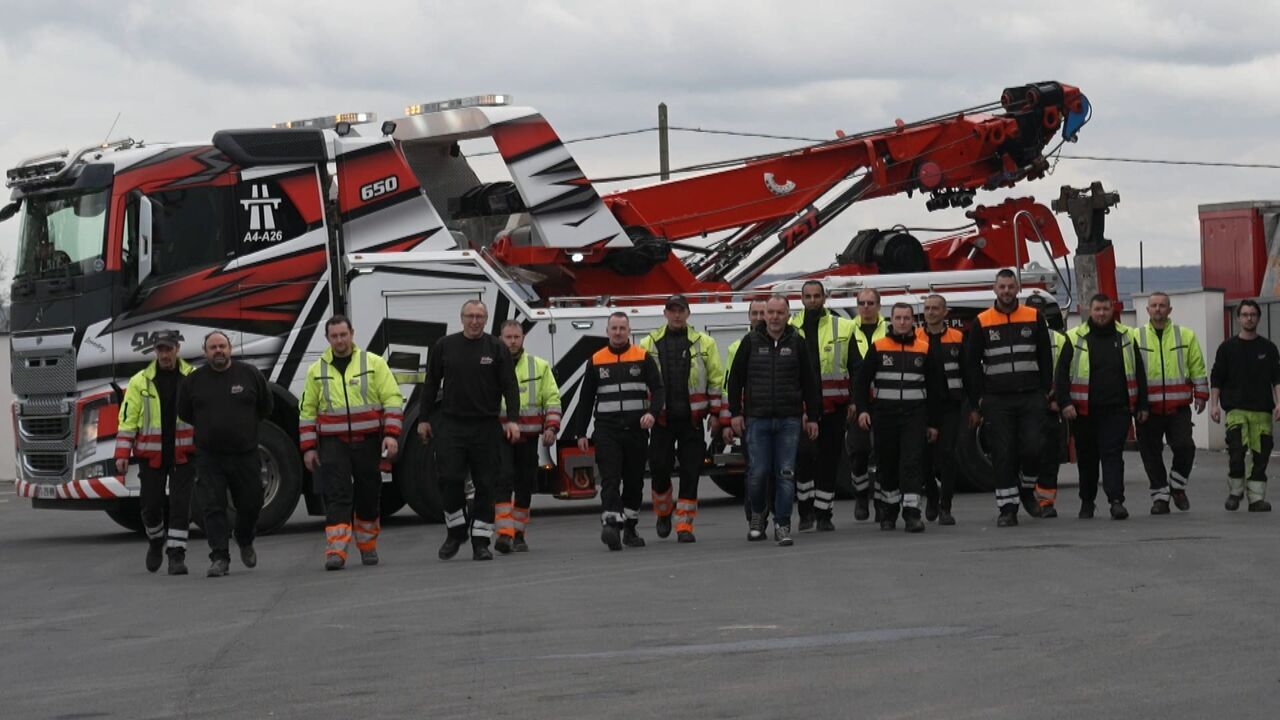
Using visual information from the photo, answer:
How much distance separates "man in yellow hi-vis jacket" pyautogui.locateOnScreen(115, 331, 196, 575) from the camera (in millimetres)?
13969

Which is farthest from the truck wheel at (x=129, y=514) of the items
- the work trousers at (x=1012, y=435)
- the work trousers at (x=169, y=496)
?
the work trousers at (x=1012, y=435)

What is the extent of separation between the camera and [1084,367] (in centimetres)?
1573

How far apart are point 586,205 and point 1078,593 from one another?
8.82m

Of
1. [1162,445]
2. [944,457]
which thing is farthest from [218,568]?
[1162,445]

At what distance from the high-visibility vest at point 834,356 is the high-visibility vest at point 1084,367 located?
5.49 ft

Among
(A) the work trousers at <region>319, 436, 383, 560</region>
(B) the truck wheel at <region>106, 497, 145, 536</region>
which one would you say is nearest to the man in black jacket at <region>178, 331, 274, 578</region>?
(A) the work trousers at <region>319, 436, 383, 560</region>

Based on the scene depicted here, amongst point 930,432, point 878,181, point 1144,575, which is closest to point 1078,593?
point 1144,575

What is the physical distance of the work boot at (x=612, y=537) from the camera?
46.9ft

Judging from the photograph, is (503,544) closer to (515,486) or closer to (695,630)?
(515,486)

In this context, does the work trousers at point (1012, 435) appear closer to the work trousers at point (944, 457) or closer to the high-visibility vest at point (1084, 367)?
the work trousers at point (944, 457)

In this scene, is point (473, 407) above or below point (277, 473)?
above

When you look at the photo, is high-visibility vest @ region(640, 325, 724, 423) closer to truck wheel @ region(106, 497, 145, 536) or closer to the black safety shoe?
the black safety shoe

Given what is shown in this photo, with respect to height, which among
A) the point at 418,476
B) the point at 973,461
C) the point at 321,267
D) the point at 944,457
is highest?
the point at 321,267

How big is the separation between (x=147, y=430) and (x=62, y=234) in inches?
149
